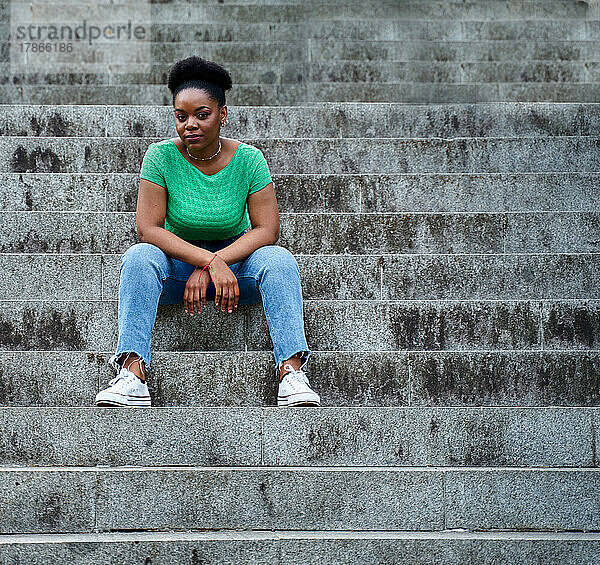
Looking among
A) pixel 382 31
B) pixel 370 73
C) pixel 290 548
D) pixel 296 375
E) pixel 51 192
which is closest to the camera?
pixel 290 548

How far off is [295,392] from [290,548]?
2.58 feet

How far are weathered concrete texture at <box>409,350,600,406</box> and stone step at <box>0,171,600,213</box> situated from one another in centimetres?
165

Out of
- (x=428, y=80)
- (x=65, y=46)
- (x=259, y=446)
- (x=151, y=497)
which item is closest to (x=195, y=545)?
(x=151, y=497)

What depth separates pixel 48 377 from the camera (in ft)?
12.8

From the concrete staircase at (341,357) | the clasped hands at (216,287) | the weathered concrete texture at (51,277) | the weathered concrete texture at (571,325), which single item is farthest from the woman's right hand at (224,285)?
the weathered concrete texture at (571,325)

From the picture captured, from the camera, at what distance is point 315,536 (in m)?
3.07

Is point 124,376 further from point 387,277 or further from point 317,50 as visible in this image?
point 317,50

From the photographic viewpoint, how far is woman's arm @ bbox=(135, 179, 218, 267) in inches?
159

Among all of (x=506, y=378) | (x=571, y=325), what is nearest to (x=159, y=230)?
(x=506, y=378)

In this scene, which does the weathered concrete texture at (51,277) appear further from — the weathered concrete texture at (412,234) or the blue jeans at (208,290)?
the weathered concrete texture at (412,234)

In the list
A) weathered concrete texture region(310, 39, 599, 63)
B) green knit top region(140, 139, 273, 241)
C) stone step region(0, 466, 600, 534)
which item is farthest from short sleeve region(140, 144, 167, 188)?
weathered concrete texture region(310, 39, 599, 63)

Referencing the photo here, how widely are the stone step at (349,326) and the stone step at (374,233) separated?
784 millimetres

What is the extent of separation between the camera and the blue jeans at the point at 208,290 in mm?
3762

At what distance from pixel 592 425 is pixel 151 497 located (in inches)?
64.5
